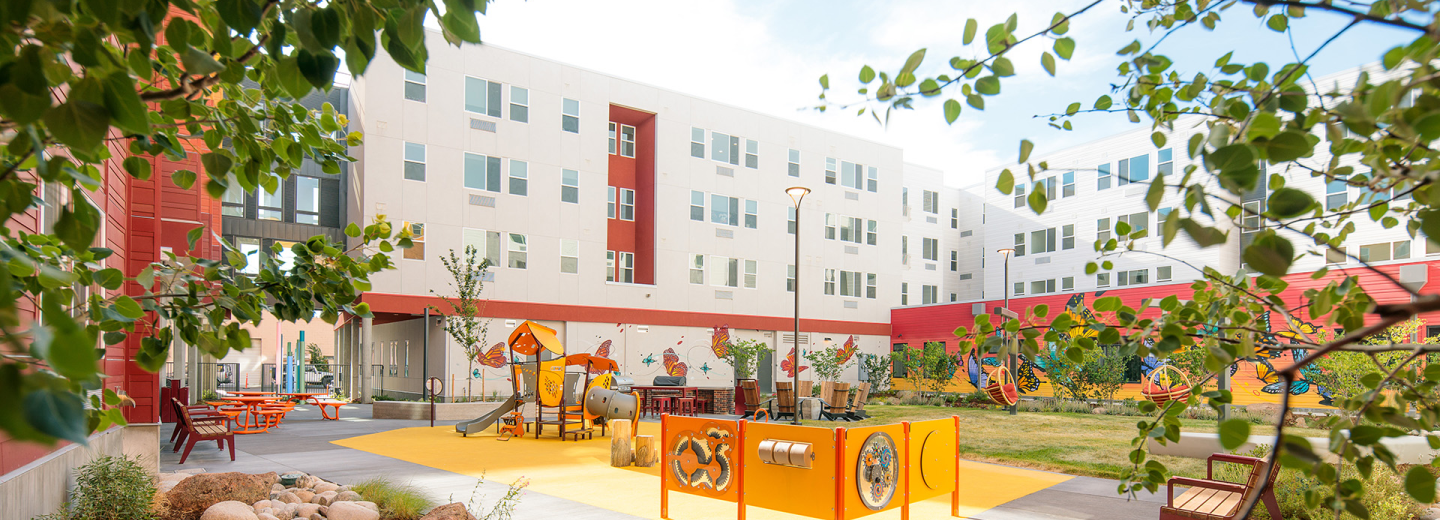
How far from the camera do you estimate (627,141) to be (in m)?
33.2

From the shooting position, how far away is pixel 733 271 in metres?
34.0

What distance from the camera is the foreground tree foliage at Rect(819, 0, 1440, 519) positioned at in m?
1.04

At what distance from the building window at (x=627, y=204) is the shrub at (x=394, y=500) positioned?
24.5 m

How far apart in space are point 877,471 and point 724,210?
27.0m

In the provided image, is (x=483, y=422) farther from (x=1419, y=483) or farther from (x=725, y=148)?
(x=725, y=148)

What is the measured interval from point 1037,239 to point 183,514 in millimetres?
39720

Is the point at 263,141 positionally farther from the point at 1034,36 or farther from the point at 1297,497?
the point at 1297,497

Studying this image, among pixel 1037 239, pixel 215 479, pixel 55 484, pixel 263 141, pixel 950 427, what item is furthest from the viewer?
pixel 1037 239

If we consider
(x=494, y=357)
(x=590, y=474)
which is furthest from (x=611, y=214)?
(x=590, y=474)

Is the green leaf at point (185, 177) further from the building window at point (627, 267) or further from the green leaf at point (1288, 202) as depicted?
→ the building window at point (627, 267)

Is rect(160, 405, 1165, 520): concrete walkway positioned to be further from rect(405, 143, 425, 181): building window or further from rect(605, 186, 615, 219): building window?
rect(605, 186, 615, 219): building window

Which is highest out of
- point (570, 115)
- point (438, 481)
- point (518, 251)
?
point (570, 115)

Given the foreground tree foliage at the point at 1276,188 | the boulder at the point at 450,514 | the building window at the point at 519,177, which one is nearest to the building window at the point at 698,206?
the building window at the point at 519,177

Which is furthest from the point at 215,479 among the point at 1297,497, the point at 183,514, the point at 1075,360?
the point at 1297,497
